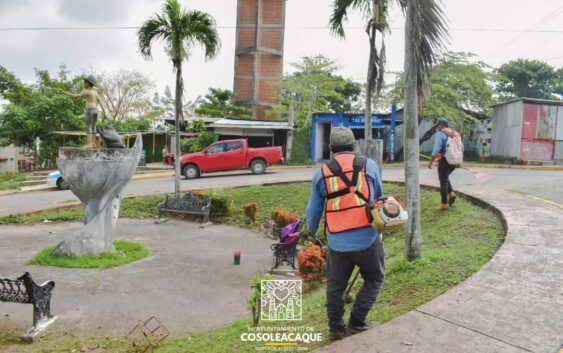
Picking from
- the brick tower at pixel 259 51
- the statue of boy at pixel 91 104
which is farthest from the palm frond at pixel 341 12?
the brick tower at pixel 259 51

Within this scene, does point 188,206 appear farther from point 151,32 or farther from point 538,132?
point 538,132

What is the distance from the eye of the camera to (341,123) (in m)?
24.7

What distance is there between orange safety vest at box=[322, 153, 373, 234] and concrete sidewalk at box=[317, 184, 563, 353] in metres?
0.86

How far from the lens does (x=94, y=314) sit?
17.4 ft

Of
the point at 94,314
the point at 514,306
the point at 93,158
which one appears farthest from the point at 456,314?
the point at 93,158

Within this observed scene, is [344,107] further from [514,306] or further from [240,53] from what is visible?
[514,306]

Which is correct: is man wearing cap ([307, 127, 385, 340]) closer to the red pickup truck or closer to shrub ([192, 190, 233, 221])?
shrub ([192, 190, 233, 221])

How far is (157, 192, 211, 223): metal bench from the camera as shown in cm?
1145

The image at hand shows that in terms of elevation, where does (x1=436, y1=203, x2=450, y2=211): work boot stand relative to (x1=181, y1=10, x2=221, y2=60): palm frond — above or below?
below

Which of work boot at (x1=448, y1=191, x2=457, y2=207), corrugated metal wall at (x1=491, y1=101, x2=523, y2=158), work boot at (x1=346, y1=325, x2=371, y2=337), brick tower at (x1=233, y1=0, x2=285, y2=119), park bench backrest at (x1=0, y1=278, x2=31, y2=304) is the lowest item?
park bench backrest at (x1=0, y1=278, x2=31, y2=304)

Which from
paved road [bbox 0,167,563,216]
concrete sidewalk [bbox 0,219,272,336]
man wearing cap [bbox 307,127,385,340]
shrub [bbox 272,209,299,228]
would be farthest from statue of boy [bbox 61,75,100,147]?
man wearing cap [bbox 307,127,385,340]

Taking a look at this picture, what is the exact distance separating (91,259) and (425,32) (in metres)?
6.48

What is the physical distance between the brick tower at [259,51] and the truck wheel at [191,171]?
1795 cm

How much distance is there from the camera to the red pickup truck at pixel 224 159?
19297 millimetres
